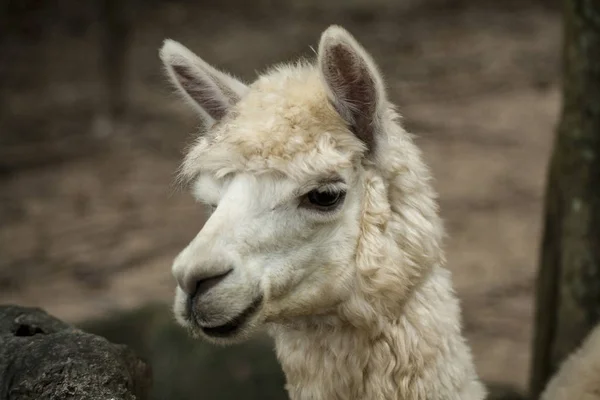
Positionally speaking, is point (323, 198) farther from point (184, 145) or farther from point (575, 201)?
point (575, 201)

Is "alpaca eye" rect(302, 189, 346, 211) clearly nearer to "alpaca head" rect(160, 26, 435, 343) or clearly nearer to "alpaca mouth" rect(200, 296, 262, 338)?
"alpaca head" rect(160, 26, 435, 343)

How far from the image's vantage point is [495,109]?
1134 centimetres

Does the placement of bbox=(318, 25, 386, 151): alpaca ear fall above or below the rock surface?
above

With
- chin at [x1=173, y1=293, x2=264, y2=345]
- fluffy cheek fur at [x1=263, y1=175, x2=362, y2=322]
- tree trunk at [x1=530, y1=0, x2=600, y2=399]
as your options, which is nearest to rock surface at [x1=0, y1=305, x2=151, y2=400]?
chin at [x1=173, y1=293, x2=264, y2=345]

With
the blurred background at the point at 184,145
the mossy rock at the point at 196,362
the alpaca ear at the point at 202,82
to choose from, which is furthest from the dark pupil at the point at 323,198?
the mossy rock at the point at 196,362

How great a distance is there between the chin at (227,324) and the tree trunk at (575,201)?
2.47m

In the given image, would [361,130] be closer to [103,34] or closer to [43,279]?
[43,279]

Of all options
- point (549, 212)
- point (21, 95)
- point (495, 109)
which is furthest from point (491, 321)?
point (21, 95)

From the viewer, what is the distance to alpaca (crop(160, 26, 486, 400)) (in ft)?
9.14

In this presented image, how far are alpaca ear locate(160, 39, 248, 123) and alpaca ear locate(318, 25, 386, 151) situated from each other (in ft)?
1.41

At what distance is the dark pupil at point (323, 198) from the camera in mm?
2865

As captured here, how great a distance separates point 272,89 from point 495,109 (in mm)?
8643

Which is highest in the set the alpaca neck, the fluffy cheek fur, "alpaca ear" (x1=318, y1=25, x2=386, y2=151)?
"alpaca ear" (x1=318, y1=25, x2=386, y2=151)

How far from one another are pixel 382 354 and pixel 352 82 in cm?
85
